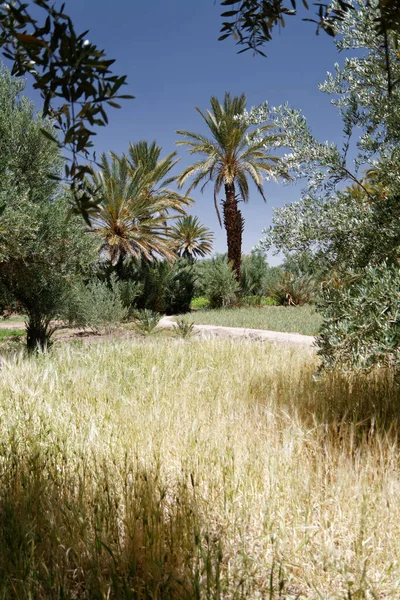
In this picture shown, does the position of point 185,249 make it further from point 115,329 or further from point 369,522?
point 369,522

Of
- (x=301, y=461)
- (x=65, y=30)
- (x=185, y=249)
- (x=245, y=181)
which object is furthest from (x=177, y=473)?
(x=185, y=249)

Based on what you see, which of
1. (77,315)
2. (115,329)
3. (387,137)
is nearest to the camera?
(387,137)

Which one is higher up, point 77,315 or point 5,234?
point 5,234

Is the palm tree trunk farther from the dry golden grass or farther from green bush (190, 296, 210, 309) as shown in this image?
the dry golden grass

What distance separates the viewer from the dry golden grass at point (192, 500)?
1.90m

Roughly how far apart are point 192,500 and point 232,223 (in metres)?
20.8

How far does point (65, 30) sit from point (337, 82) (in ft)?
12.6

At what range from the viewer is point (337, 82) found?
4477 millimetres

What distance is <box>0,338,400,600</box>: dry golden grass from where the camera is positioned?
1900 mm

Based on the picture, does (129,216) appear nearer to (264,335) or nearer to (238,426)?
(264,335)

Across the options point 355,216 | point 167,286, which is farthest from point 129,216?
point 355,216

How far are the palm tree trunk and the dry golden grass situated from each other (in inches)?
735

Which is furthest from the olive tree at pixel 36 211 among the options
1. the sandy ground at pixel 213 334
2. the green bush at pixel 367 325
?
the green bush at pixel 367 325

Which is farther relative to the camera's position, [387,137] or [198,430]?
[387,137]
